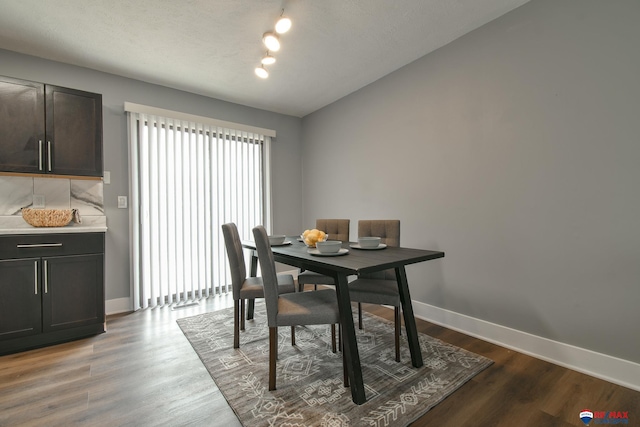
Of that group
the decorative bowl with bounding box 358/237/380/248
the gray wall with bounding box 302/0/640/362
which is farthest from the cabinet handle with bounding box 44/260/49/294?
the gray wall with bounding box 302/0/640/362

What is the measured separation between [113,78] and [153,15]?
1326 mm

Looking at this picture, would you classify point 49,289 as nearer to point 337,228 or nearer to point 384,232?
point 337,228

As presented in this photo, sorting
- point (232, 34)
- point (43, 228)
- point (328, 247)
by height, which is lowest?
point (328, 247)

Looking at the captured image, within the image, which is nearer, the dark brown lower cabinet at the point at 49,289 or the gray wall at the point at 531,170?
the gray wall at the point at 531,170

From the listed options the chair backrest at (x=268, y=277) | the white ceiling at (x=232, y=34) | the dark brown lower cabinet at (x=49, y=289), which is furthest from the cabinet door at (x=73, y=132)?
the chair backrest at (x=268, y=277)

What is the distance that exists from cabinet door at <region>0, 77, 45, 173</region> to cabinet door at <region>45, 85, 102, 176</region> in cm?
6

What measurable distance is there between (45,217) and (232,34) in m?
2.29

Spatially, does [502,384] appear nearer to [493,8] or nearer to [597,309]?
[597,309]

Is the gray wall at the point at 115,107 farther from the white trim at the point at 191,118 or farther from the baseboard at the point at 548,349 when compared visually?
the baseboard at the point at 548,349

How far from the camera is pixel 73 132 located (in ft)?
8.31

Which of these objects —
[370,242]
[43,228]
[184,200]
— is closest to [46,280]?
[43,228]

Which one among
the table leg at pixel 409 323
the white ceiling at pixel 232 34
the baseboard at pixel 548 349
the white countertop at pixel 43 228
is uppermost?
the white ceiling at pixel 232 34

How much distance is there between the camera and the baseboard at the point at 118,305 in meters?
2.97

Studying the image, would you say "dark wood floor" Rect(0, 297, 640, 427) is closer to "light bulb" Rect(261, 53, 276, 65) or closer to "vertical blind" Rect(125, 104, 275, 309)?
"vertical blind" Rect(125, 104, 275, 309)
